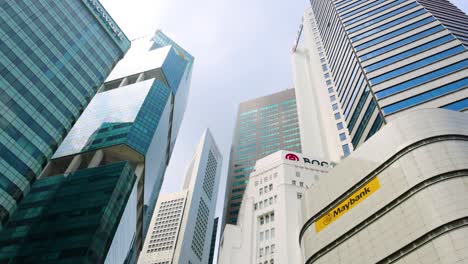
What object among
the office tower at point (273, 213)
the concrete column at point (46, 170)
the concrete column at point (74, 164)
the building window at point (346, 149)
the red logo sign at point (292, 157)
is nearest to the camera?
the office tower at point (273, 213)

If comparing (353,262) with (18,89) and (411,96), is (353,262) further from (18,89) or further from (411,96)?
(18,89)

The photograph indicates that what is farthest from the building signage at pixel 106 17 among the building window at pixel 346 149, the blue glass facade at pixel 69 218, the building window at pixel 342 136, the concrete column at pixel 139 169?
the building window at pixel 346 149

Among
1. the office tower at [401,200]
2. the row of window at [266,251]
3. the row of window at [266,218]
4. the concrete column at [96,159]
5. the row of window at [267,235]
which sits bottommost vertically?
the office tower at [401,200]

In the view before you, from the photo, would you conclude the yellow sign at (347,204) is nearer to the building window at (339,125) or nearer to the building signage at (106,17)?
the building window at (339,125)

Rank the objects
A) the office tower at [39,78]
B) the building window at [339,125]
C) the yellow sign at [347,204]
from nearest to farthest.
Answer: the yellow sign at [347,204] < the office tower at [39,78] < the building window at [339,125]

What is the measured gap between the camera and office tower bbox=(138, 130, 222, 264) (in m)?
150

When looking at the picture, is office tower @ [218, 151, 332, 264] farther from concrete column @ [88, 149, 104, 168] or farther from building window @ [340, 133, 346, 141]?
concrete column @ [88, 149, 104, 168]

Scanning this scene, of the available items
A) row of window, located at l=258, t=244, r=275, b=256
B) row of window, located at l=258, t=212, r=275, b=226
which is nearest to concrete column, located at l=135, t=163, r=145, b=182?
row of window, located at l=258, t=212, r=275, b=226

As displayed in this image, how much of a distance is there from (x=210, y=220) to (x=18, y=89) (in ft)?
451

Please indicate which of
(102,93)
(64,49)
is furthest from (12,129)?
(102,93)

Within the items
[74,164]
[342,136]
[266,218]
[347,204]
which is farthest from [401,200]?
[74,164]

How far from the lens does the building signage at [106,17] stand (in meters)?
106

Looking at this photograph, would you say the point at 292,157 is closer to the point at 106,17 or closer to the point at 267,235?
the point at 267,235

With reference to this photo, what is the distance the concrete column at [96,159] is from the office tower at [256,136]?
4689 cm
